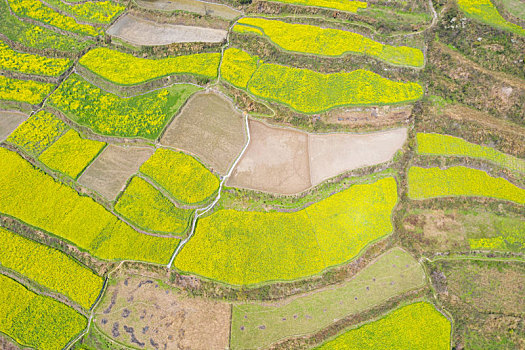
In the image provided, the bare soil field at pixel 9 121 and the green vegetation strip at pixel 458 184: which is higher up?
the bare soil field at pixel 9 121

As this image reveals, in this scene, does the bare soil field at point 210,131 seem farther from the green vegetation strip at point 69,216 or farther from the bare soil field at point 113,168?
the green vegetation strip at point 69,216

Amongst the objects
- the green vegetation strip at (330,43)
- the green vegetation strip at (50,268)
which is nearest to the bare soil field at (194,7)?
the green vegetation strip at (330,43)

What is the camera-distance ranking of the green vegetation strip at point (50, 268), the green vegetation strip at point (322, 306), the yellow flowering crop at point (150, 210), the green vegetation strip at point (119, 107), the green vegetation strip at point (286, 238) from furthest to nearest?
the green vegetation strip at point (119, 107) → the yellow flowering crop at point (150, 210) → the green vegetation strip at point (286, 238) → the green vegetation strip at point (50, 268) → the green vegetation strip at point (322, 306)

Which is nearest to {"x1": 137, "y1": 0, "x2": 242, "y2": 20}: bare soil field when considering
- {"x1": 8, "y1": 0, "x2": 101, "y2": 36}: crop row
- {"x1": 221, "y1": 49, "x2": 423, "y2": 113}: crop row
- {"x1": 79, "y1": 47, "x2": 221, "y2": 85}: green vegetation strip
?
{"x1": 8, "y1": 0, "x2": 101, "y2": 36}: crop row

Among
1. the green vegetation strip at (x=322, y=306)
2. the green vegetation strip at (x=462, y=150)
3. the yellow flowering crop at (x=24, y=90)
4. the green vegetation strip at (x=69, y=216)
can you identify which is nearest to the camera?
the green vegetation strip at (x=322, y=306)

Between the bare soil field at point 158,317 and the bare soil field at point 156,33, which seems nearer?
the bare soil field at point 158,317

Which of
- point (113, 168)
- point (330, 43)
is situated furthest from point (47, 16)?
point (330, 43)
